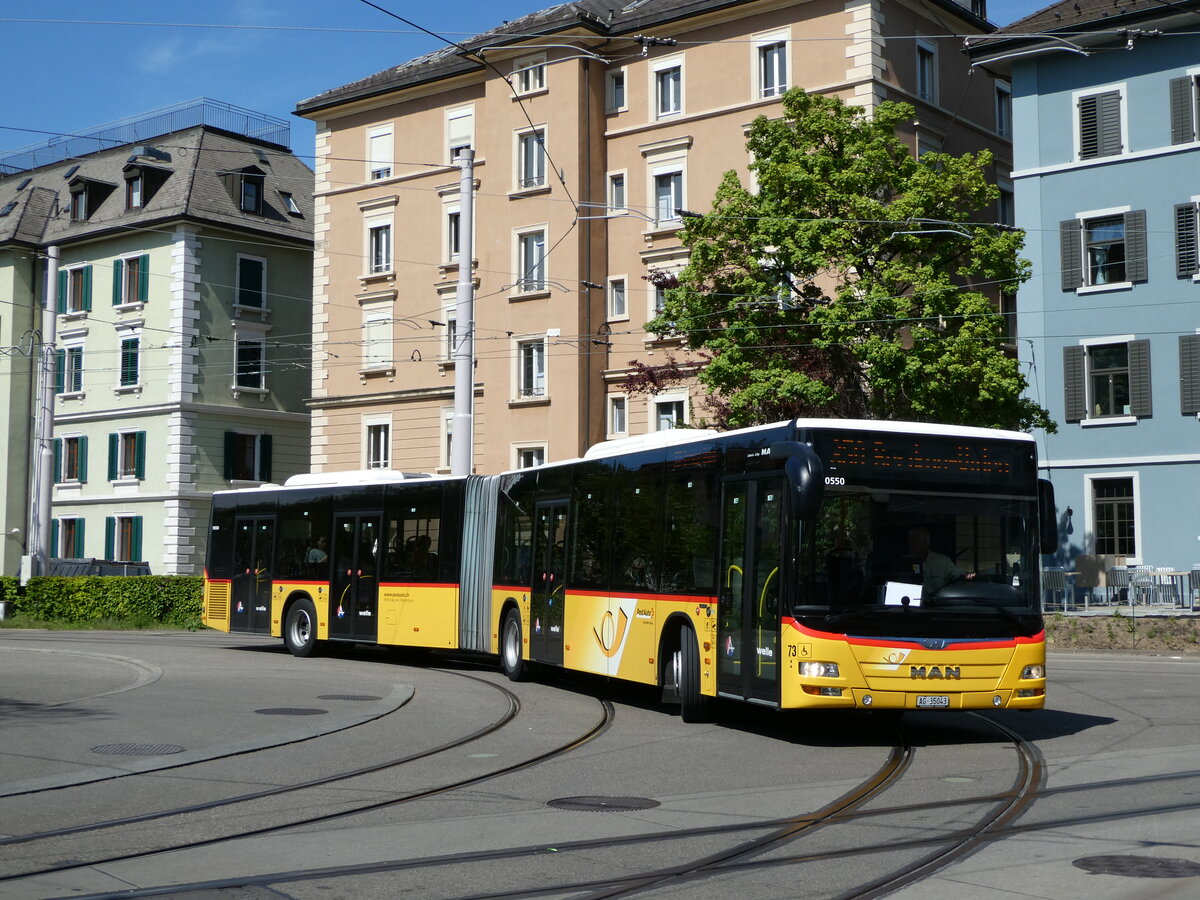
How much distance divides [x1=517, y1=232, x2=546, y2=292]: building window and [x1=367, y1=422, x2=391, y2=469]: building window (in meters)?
7.12

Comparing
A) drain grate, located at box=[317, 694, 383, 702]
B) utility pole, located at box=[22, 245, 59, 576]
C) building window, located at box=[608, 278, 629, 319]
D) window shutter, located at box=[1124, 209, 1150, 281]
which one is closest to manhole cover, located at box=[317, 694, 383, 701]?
drain grate, located at box=[317, 694, 383, 702]

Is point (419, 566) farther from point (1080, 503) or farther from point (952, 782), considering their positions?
point (1080, 503)

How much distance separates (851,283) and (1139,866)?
24.8 metres

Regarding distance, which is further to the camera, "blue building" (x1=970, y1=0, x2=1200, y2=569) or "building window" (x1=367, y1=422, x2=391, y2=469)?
"building window" (x1=367, y1=422, x2=391, y2=469)

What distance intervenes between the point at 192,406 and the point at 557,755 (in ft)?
145

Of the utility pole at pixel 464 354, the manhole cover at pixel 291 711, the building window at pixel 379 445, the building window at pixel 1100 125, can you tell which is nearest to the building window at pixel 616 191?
the building window at pixel 379 445

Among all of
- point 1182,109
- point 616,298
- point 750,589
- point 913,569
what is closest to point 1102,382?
point 1182,109

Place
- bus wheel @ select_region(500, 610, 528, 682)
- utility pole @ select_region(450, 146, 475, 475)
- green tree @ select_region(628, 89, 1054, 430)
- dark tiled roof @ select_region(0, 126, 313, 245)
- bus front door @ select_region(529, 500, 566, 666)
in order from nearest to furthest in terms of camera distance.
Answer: bus front door @ select_region(529, 500, 566, 666) < bus wheel @ select_region(500, 610, 528, 682) < utility pole @ select_region(450, 146, 475, 475) < green tree @ select_region(628, 89, 1054, 430) < dark tiled roof @ select_region(0, 126, 313, 245)

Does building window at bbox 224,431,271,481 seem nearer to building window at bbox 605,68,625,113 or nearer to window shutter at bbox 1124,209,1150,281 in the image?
building window at bbox 605,68,625,113

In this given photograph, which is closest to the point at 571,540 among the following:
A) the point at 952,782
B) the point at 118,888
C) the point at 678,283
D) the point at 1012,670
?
the point at 1012,670

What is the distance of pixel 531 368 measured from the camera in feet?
148

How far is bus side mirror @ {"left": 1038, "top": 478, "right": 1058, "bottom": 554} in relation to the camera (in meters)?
13.9

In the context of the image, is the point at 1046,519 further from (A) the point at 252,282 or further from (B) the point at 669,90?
(A) the point at 252,282

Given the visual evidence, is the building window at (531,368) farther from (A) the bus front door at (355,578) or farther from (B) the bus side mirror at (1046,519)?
(B) the bus side mirror at (1046,519)
